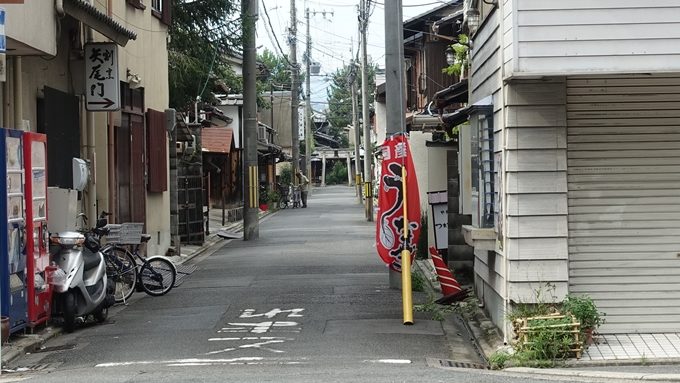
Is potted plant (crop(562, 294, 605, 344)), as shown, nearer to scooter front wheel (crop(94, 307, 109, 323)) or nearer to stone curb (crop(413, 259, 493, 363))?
stone curb (crop(413, 259, 493, 363))

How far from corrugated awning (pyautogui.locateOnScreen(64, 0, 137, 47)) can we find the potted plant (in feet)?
26.3

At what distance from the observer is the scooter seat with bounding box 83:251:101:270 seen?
12180 millimetres

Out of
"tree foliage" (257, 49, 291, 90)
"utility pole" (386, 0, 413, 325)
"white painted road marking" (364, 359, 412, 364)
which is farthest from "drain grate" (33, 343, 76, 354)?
"tree foliage" (257, 49, 291, 90)

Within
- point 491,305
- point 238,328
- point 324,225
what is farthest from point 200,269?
point 324,225

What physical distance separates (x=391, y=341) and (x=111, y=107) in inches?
303

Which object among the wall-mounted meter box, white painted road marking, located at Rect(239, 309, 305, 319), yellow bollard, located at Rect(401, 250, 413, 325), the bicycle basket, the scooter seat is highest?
the wall-mounted meter box

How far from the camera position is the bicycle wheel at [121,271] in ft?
45.3

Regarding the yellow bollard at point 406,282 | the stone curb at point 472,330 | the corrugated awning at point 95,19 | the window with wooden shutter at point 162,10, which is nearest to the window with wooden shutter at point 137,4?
the window with wooden shutter at point 162,10

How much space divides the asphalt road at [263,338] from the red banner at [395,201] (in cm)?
92

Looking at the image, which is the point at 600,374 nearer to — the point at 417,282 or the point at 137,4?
the point at 417,282

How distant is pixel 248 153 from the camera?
30.0m

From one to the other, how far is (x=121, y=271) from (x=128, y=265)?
0.87 ft

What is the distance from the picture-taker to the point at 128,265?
47.2ft

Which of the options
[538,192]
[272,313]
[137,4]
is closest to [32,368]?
[272,313]
